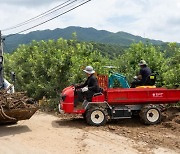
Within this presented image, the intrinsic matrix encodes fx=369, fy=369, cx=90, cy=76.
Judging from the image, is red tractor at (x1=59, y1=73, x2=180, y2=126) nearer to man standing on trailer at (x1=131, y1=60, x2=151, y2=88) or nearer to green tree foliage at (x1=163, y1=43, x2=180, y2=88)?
man standing on trailer at (x1=131, y1=60, x2=151, y2=88)

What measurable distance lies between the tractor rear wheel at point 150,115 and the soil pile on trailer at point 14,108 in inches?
140

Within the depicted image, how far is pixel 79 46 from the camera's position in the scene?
62.0 ft

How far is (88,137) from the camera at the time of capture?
1054 cm

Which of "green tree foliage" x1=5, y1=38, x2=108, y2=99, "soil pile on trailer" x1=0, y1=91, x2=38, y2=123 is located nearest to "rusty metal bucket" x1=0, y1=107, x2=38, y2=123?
"soil pile on trailer" x1=0, y1=91, x2=38, y2=123

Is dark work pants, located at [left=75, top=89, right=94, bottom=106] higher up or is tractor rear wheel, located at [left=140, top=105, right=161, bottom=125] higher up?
dark work pants, located at [left=75, top=89, right=94, bottom=106]

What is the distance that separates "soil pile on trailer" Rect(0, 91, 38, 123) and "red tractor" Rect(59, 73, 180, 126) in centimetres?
134

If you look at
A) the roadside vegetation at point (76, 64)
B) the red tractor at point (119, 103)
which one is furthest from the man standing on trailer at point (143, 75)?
the roadside vegetation at point (76, 64)

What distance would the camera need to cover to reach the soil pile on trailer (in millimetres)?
11078

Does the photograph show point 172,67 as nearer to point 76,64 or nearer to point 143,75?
point 143,75

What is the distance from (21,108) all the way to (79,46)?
27.0ft

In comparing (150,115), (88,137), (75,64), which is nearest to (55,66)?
(75,64)

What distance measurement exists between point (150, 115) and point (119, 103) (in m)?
1.10

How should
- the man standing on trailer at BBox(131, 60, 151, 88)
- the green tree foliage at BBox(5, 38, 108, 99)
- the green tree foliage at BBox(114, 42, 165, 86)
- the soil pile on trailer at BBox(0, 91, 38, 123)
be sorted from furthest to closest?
the green tree foliage at BBox(5, 38, 108, 99) < the green tree foliage at BBox(114, 42, 165, 86) < the man standing on trailer at BBox(131, 60, 151, 88) < the soil pile on trailer at BBox(0, 91, 38, 123)

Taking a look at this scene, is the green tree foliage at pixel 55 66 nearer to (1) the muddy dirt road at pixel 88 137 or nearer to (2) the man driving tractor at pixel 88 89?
(2) the man driving tractor at pixel 88 89
